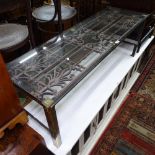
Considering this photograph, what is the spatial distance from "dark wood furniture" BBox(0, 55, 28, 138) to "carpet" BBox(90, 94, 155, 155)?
65cm

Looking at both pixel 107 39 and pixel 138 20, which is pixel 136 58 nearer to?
pixel 138 20

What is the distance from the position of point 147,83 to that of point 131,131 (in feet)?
2.02

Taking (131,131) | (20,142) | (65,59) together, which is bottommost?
(131,131)

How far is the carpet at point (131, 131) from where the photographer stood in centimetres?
117

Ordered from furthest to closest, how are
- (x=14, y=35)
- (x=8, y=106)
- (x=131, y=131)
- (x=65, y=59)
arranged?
(x=131, y=131) < (x=14, y=35) < (x=65, y=59) < (x=8, y=106)

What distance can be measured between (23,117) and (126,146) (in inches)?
30.7

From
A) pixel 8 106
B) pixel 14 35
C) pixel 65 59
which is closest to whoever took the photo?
pixel 8 106

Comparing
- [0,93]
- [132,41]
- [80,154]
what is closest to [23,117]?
[0,93]

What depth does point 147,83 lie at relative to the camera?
1.70m

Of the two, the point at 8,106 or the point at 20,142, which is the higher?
the point at 8,106

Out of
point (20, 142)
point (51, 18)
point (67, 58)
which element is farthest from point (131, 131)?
point (51, 18)

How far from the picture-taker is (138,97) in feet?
5.11

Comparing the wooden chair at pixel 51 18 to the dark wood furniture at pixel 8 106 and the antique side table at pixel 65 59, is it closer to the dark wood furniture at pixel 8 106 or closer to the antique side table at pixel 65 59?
the antique side table at pixel 65 59

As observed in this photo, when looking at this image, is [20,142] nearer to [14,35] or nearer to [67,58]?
[67,58]
